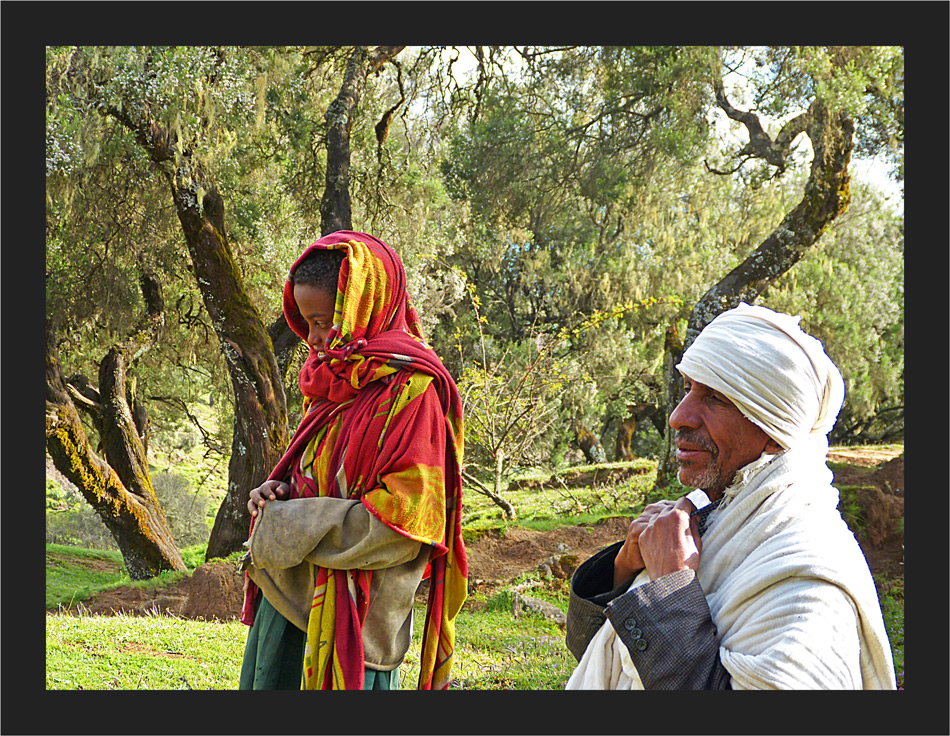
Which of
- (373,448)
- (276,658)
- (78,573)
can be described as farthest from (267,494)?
(78,573)

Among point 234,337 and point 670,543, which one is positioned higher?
point 234,337

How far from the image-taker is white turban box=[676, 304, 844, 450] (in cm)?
146

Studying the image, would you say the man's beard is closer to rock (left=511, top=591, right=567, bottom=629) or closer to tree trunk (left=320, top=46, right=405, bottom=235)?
rock (left=511, top=591, right=567, bottom=629)

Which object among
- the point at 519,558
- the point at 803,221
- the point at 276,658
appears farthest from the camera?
the point at 803,221

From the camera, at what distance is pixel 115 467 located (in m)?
7.18

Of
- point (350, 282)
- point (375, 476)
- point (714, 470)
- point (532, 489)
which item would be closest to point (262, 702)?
point (375, 476)

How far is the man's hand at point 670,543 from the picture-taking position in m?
1.45

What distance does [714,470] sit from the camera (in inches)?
59.8

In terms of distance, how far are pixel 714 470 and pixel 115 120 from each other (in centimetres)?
608

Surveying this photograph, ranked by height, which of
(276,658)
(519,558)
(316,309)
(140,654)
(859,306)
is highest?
(859,306)

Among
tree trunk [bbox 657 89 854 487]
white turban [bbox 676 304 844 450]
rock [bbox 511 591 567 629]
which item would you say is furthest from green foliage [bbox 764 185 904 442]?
white turban [bbox 676 304 844 450]

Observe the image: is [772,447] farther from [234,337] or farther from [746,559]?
[234,337]

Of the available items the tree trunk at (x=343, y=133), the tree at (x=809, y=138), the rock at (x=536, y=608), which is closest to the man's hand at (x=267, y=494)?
the rock at (x=536, y=608)

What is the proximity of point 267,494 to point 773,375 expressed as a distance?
126cm
